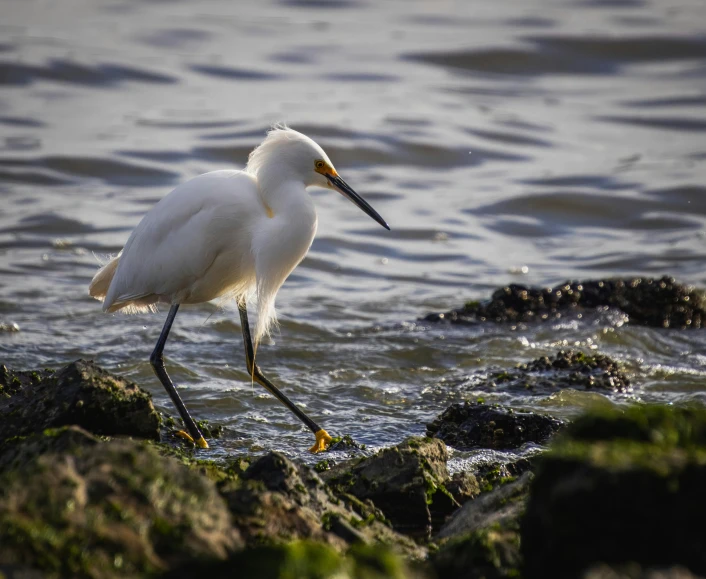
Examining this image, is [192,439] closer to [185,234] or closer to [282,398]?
[282,398]

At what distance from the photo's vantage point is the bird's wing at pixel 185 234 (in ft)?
18.9

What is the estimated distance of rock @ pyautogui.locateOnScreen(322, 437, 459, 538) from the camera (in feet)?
14.4

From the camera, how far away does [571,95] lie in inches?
708

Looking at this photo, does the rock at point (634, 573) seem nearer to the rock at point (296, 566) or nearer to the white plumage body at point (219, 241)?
the rock at point (296, 566)

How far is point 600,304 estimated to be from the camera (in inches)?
365

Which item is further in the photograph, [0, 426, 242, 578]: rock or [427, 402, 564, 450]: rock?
[427, 402, 564, 450]: rock

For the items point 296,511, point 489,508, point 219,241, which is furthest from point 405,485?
point 219,241

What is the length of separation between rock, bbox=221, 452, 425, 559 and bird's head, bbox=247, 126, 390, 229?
2248 mm

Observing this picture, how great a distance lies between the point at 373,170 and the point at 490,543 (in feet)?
38.9

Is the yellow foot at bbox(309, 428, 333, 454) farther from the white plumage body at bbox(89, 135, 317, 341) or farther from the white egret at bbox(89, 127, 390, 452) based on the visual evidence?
the white plumage body at bbox(89, 135, 317, 341)

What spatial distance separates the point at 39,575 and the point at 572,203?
11853 millimetres

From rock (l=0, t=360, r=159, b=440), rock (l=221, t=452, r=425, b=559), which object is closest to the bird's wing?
rock (l=0, t=360, r=159, b=440)

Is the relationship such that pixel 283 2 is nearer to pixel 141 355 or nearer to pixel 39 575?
pixel 141 355

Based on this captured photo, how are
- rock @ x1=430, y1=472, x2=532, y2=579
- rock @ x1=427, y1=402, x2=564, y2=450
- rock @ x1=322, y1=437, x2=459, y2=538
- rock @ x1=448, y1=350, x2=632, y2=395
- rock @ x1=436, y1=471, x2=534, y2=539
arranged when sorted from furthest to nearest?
rock @ x1=448, y1=350, x2=632, y2=395 → rock @ x1=427, y1=402, x2=564, y2=450 → rock @ x1=322, y1=437, x2=459, y2=538 → rock @ x1=436, y1=471, x2=534, y2=539 → rock @ x1=430, y1=472, x2=532, y2=579
